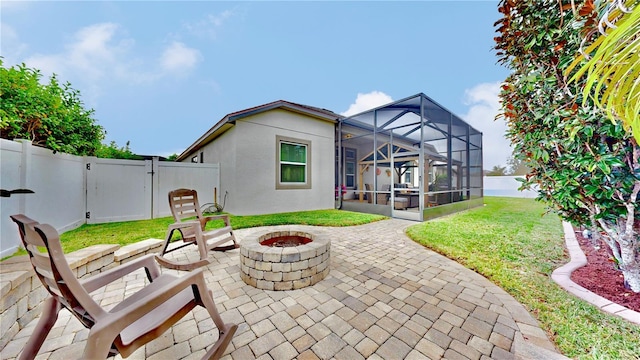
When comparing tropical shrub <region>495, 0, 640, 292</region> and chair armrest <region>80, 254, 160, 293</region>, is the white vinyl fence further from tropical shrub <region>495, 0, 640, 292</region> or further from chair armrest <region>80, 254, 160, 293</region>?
tropical shrub <region>495, 0, 640, 292</region>

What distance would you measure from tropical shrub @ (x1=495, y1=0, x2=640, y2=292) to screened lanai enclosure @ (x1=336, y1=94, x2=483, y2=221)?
13.3 ft

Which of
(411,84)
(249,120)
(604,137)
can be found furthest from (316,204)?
(411,84)

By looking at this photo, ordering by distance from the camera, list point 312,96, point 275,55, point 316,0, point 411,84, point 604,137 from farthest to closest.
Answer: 1. point 312,96
2. point 411,84
3. point 275,55
4. point 316,0
5. point 604,137

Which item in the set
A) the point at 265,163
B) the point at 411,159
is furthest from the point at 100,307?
the point at 411,159

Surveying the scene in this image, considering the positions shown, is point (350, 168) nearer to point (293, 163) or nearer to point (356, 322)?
point (293, 163)

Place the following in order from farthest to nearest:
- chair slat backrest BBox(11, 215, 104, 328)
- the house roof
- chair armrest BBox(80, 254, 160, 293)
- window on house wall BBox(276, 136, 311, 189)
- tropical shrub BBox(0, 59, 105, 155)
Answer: window on house wall BBox(276, 136, 311, 189)
the house roof
tropical shrub BBox(0, 59, 105, 155)
chair armrest BBox(80, 254, 160, 293)
chair slat backrest BBox(11, 215, 104, 328)

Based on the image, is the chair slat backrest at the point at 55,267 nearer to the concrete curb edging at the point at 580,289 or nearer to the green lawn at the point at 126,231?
the green lawn at the point at 126,231

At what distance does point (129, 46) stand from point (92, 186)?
5628 mm

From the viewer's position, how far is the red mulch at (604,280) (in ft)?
7.59

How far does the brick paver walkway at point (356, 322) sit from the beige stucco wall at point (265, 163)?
442cm

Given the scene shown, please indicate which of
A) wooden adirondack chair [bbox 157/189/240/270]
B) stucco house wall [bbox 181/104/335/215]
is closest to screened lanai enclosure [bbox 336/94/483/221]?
stucco house wall [bbox 181/104/335/215]

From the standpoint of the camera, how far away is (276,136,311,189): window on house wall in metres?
8.09

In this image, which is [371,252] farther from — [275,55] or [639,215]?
[275,55]

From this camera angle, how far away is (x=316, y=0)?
26.1 ft
